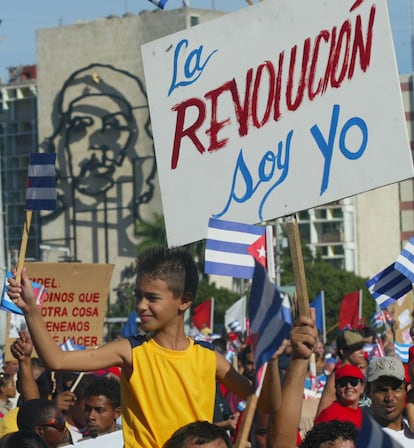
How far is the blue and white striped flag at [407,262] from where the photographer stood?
9.17 m

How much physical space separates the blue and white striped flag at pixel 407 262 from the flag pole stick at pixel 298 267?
9.88ft

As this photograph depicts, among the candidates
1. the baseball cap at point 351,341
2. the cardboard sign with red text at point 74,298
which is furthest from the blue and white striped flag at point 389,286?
the cardboard sign with red text at point 74,298

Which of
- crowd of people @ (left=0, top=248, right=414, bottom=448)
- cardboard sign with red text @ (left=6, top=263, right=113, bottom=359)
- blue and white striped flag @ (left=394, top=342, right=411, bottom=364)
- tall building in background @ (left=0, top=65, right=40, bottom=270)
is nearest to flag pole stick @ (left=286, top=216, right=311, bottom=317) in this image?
crowd of people @ (left=0, top=248, right=414, bottom=448)

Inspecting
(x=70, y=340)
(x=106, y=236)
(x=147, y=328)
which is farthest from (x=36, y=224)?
(x=147, y=328)

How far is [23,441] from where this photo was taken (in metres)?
5.87

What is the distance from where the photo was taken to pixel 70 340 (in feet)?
38.1

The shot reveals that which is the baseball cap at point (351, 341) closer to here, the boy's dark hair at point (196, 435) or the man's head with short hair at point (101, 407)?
the man's head with short hair at point (101, 407)

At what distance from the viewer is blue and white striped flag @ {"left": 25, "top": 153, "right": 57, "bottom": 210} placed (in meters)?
7.23

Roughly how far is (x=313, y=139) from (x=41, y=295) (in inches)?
176

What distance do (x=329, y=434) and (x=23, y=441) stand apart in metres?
1.23

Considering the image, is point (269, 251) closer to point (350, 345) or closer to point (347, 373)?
point (347, 373)

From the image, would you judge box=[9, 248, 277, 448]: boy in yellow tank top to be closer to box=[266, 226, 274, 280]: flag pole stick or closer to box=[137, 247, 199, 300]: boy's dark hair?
box=[137, 247, 199, 300]: boy's dark hair

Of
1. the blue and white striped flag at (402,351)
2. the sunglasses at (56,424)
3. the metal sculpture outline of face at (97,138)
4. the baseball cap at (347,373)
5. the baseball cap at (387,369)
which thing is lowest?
the sunglasses at (56,424)

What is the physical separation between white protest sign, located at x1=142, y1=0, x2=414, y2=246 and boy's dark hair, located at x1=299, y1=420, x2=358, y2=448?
1251 millimetres
